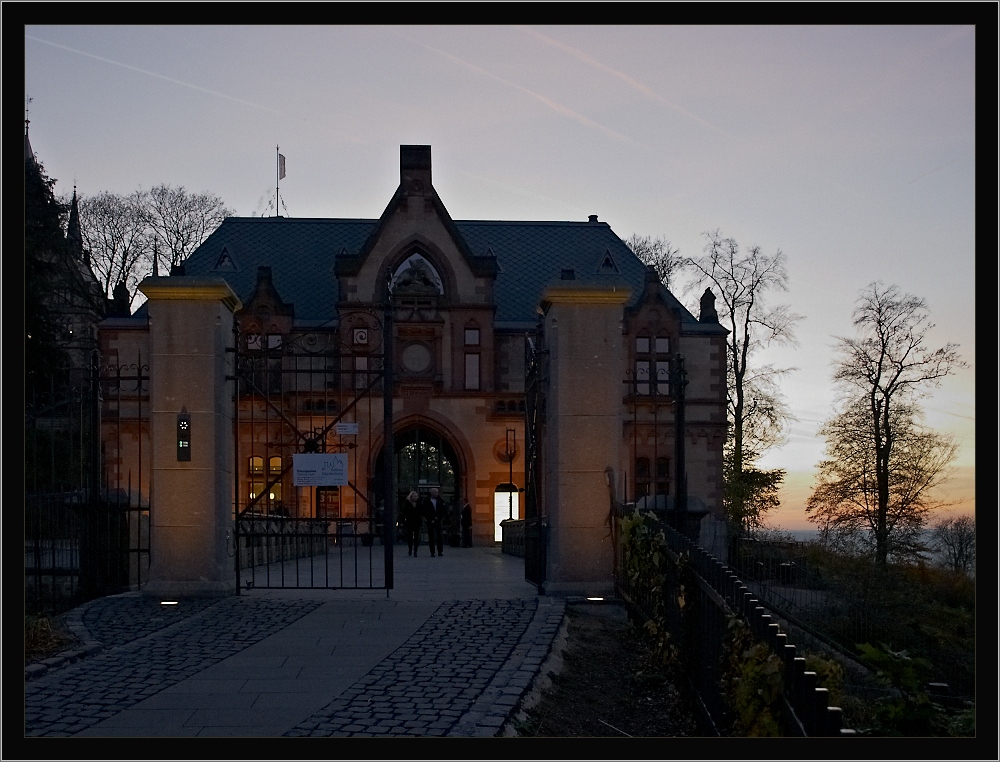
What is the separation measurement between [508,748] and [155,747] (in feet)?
5.37

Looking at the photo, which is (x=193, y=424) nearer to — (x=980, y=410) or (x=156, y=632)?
(x=156, y=632)

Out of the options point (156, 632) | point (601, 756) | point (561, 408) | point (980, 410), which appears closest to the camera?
point (601, 756)

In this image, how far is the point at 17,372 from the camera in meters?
6.82

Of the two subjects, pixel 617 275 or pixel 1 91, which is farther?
pixel 617 275

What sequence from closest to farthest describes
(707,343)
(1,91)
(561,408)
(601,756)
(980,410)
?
(601,756)
(980,410)
(1,91)
(561,408)
(707,343)

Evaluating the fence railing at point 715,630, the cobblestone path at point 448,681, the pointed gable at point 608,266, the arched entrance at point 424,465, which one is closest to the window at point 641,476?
the arched entrance at point 424,465

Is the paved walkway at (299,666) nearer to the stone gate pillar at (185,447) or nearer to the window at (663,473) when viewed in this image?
the stone gate pillar at (185,447)

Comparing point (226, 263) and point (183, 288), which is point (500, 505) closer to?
point (226, 263)

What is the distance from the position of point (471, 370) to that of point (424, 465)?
390 centimetres

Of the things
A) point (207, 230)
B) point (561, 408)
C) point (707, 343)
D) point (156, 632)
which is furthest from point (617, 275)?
point (156, 632)

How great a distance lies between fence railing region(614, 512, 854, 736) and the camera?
4727mm

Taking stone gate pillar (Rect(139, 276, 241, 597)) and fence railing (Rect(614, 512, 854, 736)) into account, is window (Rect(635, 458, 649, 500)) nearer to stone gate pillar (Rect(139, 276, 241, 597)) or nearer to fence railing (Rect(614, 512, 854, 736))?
stone gate pillar (Rect(139, 276, 241, 597))

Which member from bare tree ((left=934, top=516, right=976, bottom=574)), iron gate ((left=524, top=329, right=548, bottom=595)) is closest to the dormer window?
bare tree ((left=934, top=516, right=976, bottom=574))

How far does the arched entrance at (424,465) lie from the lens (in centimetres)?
3672
